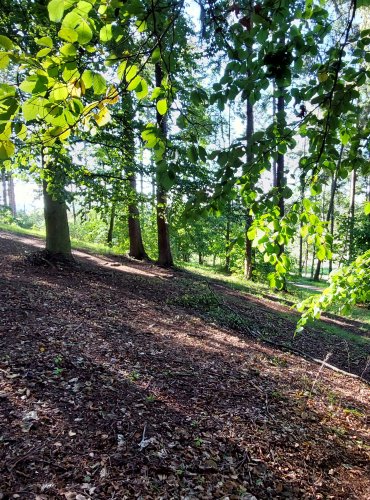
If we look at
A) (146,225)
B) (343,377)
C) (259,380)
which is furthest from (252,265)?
(259,380)

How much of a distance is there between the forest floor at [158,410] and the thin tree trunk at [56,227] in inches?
70.7

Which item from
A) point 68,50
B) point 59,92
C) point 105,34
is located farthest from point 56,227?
point 68,50

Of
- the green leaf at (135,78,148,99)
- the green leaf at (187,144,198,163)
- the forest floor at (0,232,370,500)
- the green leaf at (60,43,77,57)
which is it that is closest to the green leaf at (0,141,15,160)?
the green leaf at (60,43,77,57)

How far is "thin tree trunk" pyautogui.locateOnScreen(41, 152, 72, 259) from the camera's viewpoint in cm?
783

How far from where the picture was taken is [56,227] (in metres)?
7.93

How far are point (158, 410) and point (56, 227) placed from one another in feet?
19.3

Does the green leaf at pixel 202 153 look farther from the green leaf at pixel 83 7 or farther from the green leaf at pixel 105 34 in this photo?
the green leaf at pixel 83 7

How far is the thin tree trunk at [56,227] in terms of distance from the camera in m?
7.83

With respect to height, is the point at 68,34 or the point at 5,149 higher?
the point at 68,34

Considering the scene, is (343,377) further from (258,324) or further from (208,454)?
(208,454)

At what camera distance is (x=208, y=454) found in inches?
108

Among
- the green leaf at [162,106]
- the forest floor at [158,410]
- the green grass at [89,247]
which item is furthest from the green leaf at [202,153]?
the green grass at [89,247]

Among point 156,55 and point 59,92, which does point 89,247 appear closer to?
point 156,55

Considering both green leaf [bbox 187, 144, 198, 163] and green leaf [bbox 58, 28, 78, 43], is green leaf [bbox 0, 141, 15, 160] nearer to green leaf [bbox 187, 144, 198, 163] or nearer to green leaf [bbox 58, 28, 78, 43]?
green leaf [bbox 58, 28, 78, 43]
